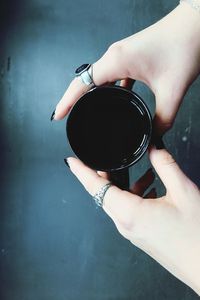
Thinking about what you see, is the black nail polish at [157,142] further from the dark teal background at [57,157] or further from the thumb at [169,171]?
the dark teal background at [57,157]

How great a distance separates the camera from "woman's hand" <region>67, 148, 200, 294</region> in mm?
483

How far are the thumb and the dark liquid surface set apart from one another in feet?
0.08

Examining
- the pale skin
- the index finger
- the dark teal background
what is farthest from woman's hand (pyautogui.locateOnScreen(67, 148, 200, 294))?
the dark teal background

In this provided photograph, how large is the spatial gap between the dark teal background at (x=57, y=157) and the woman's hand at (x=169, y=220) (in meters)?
0.27

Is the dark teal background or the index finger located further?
the dark teal background

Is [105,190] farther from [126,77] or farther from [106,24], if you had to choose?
[106,24]

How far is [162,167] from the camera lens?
51 centimetres

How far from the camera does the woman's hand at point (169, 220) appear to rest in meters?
0.48

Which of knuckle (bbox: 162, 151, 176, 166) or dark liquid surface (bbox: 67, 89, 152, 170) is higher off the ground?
dark liquid surface (bbox: 67, 89, 152, 170)

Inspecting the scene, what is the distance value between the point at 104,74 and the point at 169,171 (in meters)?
0.14

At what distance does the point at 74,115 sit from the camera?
1.73 ft

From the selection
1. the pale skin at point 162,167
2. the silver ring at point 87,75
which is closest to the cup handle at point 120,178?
the pale skin at point 162,167

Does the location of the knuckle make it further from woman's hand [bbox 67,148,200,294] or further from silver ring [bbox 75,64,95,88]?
silver ring [bbox 75,64,95,88]

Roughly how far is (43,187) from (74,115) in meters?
0.29
